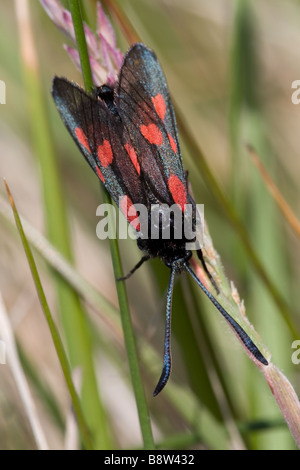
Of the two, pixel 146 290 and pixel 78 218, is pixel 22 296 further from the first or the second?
pixel 146 290

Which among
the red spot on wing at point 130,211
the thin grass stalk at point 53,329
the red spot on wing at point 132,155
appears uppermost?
the red spot on wing at point 132,155

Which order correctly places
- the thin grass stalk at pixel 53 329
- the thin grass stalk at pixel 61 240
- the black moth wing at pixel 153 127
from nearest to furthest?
the thin grass stalk at pixel 53 329, the black moth wing at pixel 153 127, the thin grass stalk at pixel 61 240

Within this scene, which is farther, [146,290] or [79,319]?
[146,290]

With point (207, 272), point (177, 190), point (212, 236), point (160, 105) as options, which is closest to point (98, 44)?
point (160, 105)

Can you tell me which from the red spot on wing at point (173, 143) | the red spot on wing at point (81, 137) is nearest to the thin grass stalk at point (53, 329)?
the red spot on wing at point (81, 137)

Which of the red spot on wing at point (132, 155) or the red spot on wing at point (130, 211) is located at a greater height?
the red spot on wing at point (132, 155)

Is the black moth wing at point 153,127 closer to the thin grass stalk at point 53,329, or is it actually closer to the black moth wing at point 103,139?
the black moth wing at point 103,139
